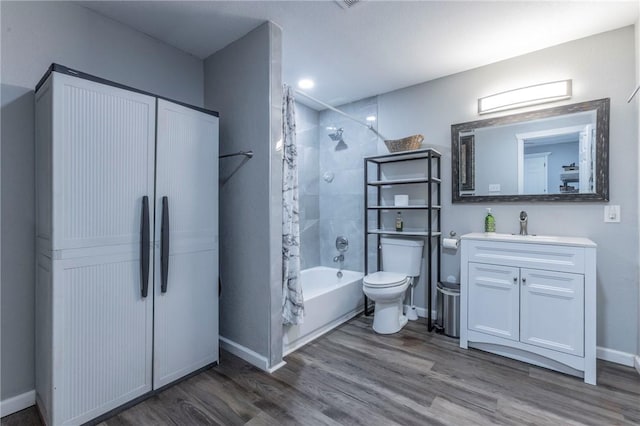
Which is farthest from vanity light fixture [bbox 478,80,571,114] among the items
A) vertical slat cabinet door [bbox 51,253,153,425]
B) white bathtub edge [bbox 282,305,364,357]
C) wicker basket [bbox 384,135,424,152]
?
vertical slat cabinet door [bbox 51,253,153,425]

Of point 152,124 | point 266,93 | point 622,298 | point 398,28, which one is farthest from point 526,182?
point 152,124

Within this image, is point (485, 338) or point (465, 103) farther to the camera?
point (465, 103)

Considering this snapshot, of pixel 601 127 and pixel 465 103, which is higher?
pixel 465 103

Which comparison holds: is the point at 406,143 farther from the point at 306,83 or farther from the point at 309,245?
the point at 309,245

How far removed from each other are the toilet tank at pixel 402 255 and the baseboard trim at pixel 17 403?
2.82 m

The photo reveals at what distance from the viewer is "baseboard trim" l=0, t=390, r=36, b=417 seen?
162 cm

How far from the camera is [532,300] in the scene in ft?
6.97

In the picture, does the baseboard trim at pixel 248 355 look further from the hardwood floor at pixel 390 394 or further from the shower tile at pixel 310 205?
the shower tile at pixel 310 205

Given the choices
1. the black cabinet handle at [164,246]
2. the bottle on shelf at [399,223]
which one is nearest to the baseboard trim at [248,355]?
the black cabinet handle at [164,246]

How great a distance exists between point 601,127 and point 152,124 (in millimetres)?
3191

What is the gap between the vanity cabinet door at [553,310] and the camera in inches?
77.3

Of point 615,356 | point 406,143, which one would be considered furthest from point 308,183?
point 615,356

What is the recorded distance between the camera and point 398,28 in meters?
2.13

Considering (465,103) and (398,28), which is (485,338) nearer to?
(465,103)
